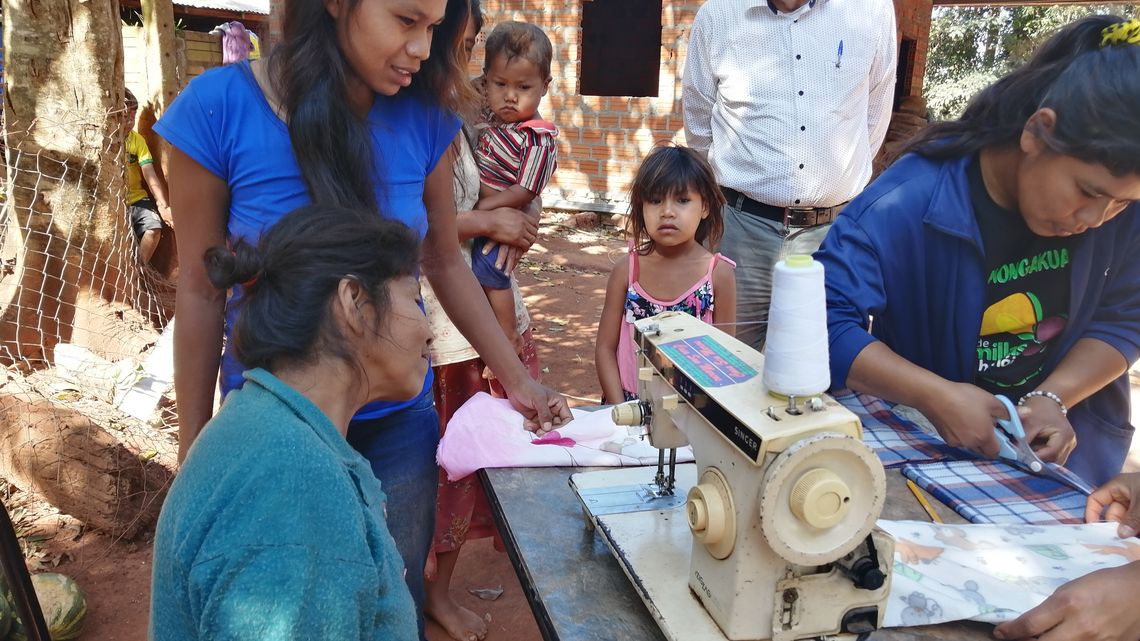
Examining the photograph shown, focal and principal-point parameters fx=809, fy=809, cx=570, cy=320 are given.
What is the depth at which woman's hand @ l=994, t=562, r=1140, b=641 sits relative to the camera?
46.3 inches

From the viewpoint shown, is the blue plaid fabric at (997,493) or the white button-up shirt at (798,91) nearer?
the blue plaid fabric at (997,493)

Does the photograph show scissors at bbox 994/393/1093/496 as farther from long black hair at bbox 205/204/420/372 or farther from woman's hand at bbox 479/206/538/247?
woman's hand at bbox 479/206/538/247

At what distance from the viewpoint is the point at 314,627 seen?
0.96m

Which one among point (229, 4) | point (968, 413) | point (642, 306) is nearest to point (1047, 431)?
point (968, 413)

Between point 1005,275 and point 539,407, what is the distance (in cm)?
109

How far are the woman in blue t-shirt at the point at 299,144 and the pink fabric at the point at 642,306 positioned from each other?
108 centimetres

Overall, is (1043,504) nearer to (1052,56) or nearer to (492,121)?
(1052,56)

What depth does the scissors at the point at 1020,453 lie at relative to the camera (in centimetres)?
155

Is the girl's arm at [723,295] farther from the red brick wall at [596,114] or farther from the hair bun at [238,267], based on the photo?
the red brick wall at [596,114]

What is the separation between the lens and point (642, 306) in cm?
264

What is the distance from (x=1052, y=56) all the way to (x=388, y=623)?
1.73 metres

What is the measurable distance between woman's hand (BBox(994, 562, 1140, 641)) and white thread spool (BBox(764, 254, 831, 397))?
1.57 ft

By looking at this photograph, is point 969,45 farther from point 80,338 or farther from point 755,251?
point 80,338

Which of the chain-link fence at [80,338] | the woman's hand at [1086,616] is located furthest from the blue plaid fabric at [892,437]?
the chain-link fence at [80,338]
